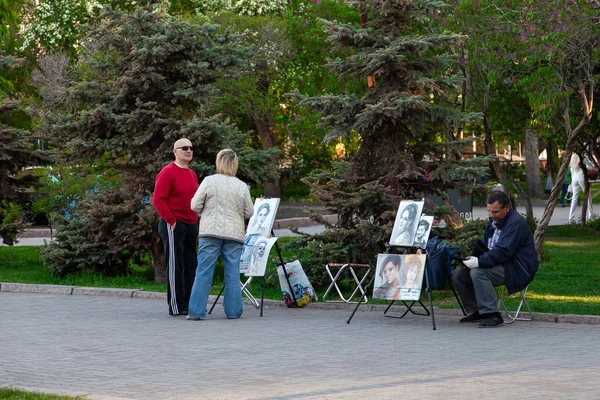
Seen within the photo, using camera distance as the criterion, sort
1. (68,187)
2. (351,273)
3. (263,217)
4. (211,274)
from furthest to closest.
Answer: (68,187) < (351,273) < (263,217) < (211,274)

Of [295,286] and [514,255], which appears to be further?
[295,286]

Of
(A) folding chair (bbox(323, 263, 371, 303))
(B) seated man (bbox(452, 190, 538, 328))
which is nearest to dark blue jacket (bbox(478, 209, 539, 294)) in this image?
(B) seated man (bbox(452, 190, 538, 328))

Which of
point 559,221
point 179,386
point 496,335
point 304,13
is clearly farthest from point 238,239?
point 304,13

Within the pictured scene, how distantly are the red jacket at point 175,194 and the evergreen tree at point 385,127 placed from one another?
2.07m

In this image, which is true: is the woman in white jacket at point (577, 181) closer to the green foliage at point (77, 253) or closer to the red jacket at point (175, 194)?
the green foliage at point (77, 253)

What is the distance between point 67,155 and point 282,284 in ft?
16.1

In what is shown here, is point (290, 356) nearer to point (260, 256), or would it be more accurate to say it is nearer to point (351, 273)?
point (260, 256)

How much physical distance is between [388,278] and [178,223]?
2.74 metres

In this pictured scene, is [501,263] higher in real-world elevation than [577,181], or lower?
lower

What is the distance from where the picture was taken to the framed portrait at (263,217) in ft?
46.0

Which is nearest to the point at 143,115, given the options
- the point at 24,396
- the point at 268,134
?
the point at 24,396

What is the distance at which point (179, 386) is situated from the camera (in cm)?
853

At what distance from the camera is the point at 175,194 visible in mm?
13680

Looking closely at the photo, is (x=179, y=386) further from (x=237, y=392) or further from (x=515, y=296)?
(x=515, y=296)
